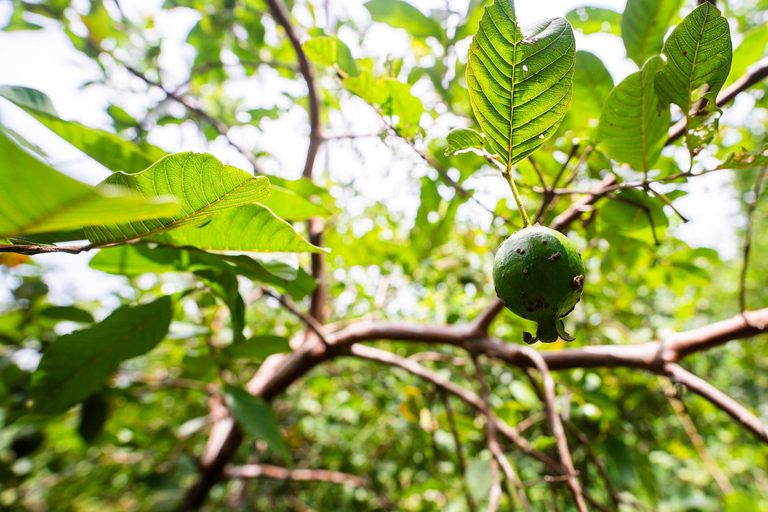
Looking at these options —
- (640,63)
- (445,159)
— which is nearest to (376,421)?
(445,159)

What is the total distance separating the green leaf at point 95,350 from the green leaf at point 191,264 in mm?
90

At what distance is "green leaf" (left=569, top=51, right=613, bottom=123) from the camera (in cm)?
81

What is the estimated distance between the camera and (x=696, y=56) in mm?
497

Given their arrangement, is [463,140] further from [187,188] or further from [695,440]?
[695,440]

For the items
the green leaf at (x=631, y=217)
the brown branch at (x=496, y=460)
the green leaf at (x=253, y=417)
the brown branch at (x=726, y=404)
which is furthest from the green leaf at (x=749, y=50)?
the green leaf at (x=253, y=417)

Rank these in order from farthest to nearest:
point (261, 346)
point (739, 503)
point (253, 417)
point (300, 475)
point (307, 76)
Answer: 1. point (300, 475)
2. point (307, 76)
3. point (739, 503)
4. point (253, 417)
5. point (261, 346)

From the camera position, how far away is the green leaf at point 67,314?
1079 millimetres

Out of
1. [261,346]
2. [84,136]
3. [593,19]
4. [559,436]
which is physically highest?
[593,19]

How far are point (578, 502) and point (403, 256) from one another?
1101 millimetres

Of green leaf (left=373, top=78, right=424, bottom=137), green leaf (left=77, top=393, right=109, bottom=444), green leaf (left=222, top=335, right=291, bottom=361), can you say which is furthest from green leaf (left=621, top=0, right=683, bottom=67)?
green leaf (left=77, top=393, right=109, bottom=444)

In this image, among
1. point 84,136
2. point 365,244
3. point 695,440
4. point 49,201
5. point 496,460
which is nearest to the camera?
point 49,201

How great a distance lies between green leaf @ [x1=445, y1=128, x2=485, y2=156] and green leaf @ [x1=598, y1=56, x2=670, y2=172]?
21 cm

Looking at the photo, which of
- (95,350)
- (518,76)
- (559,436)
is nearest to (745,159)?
(518,76)

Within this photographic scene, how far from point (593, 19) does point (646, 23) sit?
24 cm
